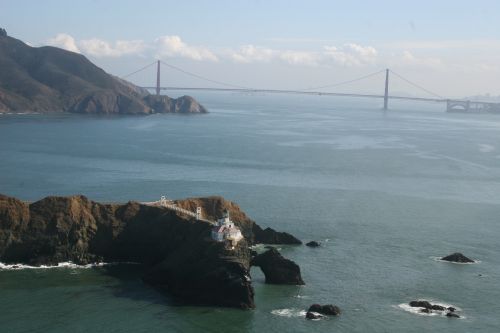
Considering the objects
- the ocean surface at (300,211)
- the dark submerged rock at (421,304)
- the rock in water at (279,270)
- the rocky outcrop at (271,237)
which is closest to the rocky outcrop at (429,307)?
the dark submerged rock at (421,304)

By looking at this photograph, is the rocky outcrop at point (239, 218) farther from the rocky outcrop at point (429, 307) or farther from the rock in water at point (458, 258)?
the rocky outcrop at point (429, 307)

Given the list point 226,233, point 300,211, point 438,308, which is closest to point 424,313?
point 438,308

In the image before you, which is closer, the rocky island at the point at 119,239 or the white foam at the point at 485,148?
the rocky island at the point at 119,239

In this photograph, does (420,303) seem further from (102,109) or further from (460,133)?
(102,109)

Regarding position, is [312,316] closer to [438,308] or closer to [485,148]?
[438,308]

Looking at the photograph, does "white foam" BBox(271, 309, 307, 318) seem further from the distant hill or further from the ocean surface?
the distant hill
